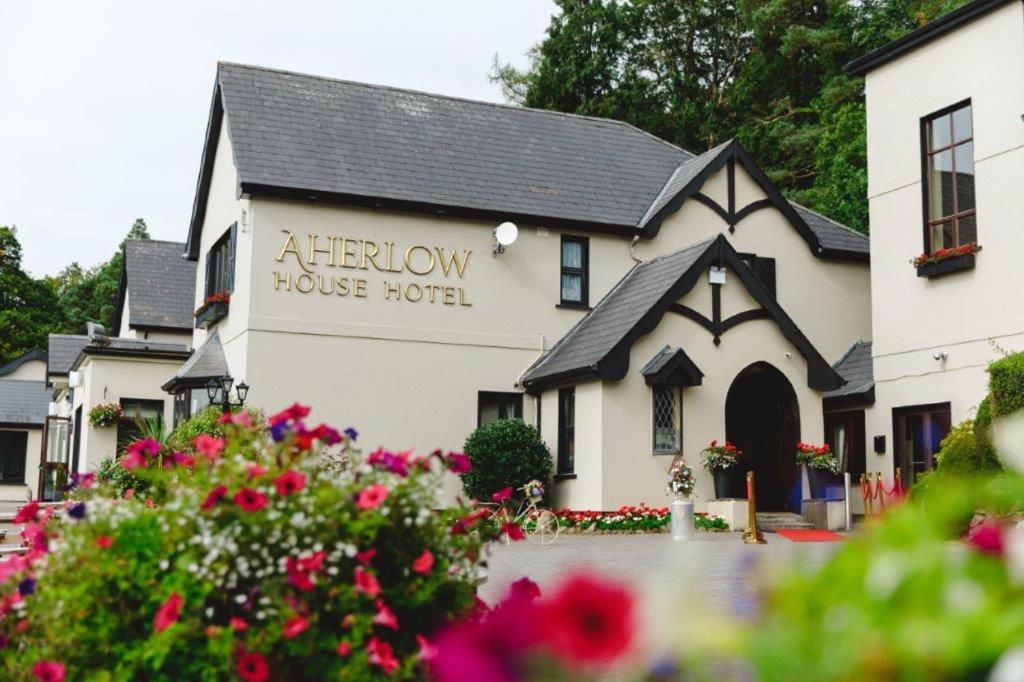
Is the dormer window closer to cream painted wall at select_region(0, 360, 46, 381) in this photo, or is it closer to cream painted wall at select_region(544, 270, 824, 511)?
cream painted wall at select_region(544, 270, 824, 511)

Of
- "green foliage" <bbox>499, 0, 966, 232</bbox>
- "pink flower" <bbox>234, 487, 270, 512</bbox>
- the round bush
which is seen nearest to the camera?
"pink flower" <bbox>234, 487, 270, 512</bbox>

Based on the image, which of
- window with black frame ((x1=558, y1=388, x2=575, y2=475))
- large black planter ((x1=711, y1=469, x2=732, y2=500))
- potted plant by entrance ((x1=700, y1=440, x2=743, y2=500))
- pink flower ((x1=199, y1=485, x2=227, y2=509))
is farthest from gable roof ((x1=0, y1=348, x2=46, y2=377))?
pink flower ((x1=199, y1=485, x2=227, y2=509))

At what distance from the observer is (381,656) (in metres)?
4.02

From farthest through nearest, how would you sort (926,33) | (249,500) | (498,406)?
1. (498,406)
2. (926,33)
3. (249,500)

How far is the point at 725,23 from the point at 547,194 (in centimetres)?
2413

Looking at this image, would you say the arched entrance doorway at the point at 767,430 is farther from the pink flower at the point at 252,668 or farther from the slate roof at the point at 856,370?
the pink flower at the point at 252,668

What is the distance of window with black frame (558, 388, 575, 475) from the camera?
20.4 m

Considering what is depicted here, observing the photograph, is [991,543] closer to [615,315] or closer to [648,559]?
[648,559]

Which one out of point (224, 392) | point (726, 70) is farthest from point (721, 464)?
point (726, 70)

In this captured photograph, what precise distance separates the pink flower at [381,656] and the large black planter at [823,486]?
16812 millimetres

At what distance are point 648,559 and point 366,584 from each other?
982 centimetres

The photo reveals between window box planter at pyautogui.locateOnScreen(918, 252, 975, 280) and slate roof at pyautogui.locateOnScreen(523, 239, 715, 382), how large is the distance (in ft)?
12.3

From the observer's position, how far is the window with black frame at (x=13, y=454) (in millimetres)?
39094

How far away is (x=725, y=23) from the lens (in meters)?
43.7
